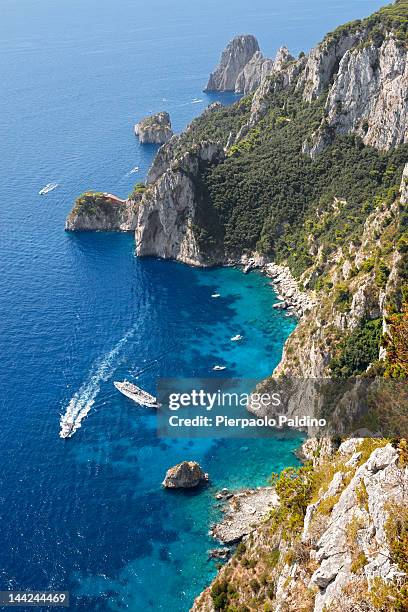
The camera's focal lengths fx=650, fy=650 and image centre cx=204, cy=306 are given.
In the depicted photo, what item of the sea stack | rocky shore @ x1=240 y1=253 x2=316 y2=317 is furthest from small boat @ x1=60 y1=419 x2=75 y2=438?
rocky shore @ x1=240 y1=253 x2=316 y2=317

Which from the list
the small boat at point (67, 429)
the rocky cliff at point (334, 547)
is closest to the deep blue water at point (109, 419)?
the small boat at point (67, 429)

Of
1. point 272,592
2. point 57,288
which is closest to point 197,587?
point 272,592

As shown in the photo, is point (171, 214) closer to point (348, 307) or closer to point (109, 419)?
point (348, 307)

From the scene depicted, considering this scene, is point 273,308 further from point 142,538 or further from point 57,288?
point 142,538

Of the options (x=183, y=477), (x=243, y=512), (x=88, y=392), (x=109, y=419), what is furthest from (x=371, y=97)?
(x=243, y=512)

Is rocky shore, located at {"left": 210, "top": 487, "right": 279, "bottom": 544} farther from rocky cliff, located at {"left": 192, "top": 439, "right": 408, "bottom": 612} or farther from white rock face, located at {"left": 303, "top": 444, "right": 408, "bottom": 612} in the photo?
white rock face, located at {"left": 303, "top": 444, "right": 408, "bottom": 612}

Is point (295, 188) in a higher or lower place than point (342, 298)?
higher
